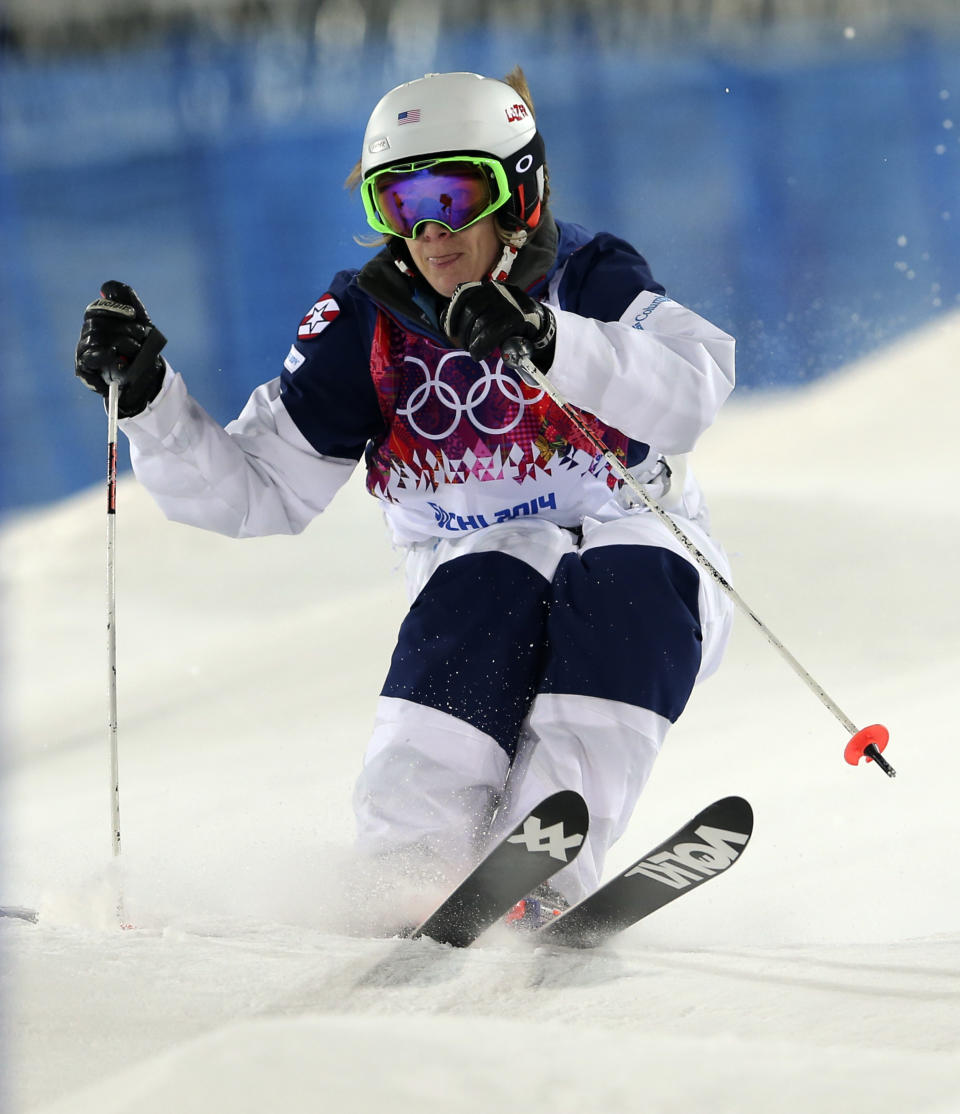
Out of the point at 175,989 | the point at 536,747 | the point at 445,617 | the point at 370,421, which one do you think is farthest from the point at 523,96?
the point at 175,989

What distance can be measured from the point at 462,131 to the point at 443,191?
0.32 ft

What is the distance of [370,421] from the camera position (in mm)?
2164

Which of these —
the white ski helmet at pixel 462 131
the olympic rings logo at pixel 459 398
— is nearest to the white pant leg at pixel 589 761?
the olympic rings logo at pixel 459 398

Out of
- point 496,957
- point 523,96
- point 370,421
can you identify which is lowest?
point 496,957

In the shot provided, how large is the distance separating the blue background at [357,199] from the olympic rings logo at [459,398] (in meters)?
2.73

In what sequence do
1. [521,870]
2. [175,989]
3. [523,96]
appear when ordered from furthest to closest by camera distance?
[523,96] < [521,870] < [175,989]

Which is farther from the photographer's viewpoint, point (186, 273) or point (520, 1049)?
point (186, 273)

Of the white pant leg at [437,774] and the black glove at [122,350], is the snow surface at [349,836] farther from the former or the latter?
the black glove at [122,350]

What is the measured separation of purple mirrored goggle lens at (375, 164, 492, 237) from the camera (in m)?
1.94

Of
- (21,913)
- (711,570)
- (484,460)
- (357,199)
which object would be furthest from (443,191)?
(357,199)

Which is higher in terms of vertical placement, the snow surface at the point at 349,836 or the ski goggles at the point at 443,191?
the ski goggles at the point at 443,191

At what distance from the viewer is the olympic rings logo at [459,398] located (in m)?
2.03

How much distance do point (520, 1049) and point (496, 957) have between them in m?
0.31

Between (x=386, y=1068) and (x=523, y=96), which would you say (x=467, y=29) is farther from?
(x=386, y=1068)
